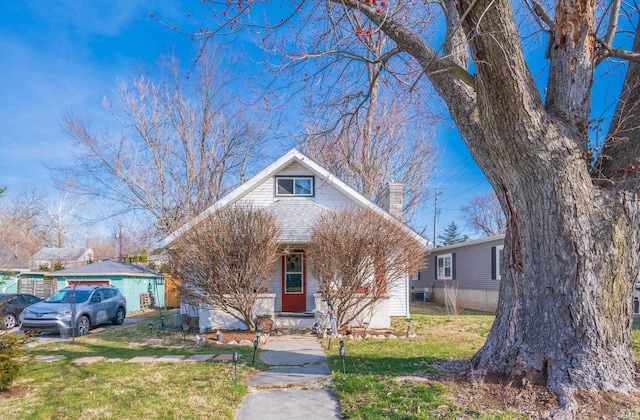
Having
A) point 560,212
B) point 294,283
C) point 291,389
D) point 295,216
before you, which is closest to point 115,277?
point 294,283

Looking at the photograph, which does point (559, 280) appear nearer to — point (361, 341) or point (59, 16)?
point (361, 341)

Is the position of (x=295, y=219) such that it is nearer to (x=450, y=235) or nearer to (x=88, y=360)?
(x=88, y=360)

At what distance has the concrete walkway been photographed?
185 inches

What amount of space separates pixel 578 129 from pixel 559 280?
75.8 inches

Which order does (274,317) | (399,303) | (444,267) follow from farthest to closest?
(444,267) < (399,303) < (274,317)

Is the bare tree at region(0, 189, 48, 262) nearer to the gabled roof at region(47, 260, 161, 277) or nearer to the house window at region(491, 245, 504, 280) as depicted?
the gabled roof at region(47, 260, 161, 277)

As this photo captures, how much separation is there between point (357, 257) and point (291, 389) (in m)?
4.83

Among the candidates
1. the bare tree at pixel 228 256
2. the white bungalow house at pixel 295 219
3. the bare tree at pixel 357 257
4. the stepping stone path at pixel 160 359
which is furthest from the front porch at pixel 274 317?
the stepping stone path at pixel 160 359

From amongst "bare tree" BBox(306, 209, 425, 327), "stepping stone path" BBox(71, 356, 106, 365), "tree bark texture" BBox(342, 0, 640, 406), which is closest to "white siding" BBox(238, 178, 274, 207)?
"bare tree" BBox(306, 209, 425, 327)

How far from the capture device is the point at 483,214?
45.0 meters

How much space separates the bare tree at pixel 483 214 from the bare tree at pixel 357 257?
34.9 metres

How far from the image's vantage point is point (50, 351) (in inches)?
368

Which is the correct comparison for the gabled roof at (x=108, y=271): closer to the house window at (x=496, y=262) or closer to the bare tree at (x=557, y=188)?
the house window at (x=496, y=262)

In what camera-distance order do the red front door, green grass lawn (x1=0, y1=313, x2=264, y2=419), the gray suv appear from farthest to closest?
the red front door → the gray suv → green grass lawn (x1=0, y1=313, x2=264, y2=419)
